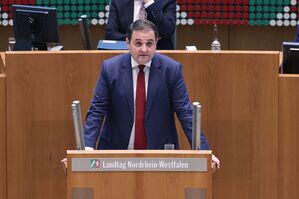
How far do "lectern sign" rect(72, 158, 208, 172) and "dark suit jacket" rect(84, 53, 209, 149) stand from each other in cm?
83

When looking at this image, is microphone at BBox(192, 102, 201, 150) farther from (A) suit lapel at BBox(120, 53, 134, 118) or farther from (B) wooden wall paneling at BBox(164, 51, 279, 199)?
(B) wooden wall paneling at BBox(164, 51, 279, 199)

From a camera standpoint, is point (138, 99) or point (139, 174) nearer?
point (139, 174)

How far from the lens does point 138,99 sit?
530cm

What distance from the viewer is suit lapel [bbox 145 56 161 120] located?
528cm

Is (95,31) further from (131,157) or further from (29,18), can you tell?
(131,157)

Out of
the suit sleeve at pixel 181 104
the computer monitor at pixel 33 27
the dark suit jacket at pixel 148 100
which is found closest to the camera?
the suit sleeve at pixel 181 104

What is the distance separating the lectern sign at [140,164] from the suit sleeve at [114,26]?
10.0 ft

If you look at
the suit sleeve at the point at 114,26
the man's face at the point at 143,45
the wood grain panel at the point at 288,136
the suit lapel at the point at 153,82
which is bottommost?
the wood grain panel at the point at 288,136

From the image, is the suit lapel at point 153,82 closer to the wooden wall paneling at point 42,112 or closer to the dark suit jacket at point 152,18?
the wooden wall paneling at point 42,112

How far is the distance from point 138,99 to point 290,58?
4.84 ft

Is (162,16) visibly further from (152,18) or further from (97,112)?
(97,112)

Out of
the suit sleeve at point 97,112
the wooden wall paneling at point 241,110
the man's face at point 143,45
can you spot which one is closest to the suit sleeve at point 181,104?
the man's face at point 143,45

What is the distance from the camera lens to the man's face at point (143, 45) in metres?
5.11

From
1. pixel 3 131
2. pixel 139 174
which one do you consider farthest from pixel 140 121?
pixel 3 131
